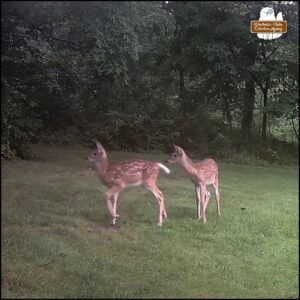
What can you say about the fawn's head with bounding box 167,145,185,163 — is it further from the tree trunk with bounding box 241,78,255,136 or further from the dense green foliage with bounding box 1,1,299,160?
the tree trunk with bounding box 241,78,255,136

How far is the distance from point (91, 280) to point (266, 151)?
1.21m

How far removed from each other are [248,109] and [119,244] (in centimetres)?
103

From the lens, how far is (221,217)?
3475mm

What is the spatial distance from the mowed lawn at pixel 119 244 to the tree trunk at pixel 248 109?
233 mm

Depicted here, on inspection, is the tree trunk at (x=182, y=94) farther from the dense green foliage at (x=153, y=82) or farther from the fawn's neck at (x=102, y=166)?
the fawn's neck at (x=102, y=166)

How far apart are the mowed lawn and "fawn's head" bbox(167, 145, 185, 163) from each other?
36mm

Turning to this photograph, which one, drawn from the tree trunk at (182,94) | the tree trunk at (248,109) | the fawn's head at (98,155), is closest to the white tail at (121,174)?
the fawn's head at (98,155)

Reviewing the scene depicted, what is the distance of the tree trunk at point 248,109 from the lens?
11.1 ft

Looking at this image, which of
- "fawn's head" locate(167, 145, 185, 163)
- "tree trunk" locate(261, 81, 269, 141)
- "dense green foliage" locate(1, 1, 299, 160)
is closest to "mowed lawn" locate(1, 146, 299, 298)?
"fawn's head" locate(167, 145, 185, 163)

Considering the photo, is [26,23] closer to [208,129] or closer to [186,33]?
[186,33]

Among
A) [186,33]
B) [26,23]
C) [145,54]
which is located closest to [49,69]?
[26,23]

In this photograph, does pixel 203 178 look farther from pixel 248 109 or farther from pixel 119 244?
pixel 119 244

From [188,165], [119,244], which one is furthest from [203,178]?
[119,244]

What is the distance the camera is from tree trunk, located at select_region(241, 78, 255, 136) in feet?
11.1
